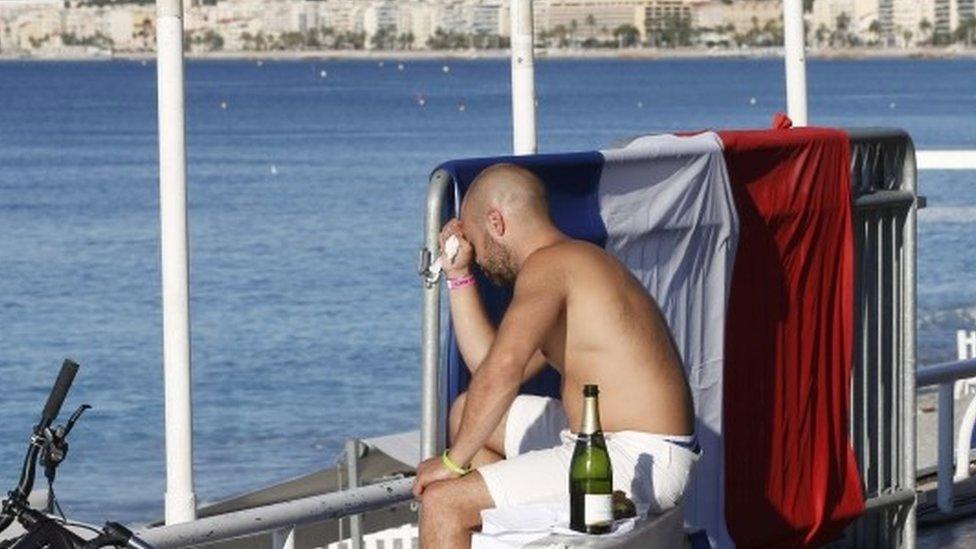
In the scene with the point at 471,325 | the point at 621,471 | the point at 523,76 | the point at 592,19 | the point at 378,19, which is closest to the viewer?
the point at 621,471

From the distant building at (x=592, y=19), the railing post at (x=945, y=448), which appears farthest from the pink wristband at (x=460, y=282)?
the distant building at (x=592, y=19)

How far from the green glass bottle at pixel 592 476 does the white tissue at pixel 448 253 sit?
610 millimetres

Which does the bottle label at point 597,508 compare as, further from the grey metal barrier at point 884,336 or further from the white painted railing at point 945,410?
the white painted railing at point 945,410

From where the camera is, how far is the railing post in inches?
338

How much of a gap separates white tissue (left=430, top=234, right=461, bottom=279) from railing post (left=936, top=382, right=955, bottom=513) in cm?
310

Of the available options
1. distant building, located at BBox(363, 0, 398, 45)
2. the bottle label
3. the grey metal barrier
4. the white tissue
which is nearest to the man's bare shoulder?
the white tissue

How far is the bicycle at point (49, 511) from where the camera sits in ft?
14.8

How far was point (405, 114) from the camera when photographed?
11362 centimetres

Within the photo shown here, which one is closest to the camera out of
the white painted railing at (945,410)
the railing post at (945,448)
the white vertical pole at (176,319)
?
the white vertical pole at (176,319)

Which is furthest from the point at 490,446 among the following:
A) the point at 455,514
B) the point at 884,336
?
the point at 884,336

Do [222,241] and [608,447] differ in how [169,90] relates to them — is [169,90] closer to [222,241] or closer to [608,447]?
[608,447]

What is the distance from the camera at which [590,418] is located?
5535 millimetres

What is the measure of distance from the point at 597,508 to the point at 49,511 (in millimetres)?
1454

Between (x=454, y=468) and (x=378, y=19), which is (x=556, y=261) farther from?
(x=378, y=19)
